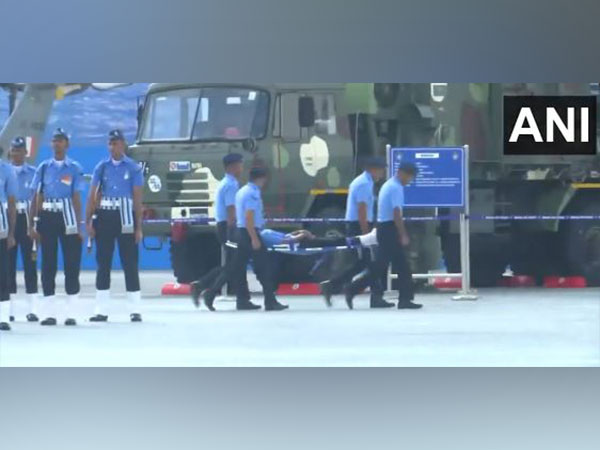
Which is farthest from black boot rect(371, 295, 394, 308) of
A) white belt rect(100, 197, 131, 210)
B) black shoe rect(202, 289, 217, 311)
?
white belt rect(100, 197, 131, 210)

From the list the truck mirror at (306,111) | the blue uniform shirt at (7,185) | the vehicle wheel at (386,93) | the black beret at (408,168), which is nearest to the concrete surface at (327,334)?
the blue uniform shirt at (7,185)

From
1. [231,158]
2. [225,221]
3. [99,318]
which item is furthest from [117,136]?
[99,318]

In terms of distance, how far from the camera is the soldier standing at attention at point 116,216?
769cm

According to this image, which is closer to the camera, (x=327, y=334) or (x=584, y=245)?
(x=327, y=334)

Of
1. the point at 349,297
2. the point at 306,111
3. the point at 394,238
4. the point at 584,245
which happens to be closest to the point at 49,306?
the point at 349,297

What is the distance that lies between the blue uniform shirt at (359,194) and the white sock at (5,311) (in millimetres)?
2118

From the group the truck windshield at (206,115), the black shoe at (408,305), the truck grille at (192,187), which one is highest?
the truck windshield at (206,115)

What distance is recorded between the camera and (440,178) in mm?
7660

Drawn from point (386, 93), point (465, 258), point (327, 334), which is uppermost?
point (386, 93)

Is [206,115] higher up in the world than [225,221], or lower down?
higher up

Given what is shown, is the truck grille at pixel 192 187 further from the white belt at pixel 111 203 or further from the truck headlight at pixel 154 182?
the white belt at pixel 111 203

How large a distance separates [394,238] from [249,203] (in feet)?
2.93

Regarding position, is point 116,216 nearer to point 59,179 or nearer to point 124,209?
point 124,209
